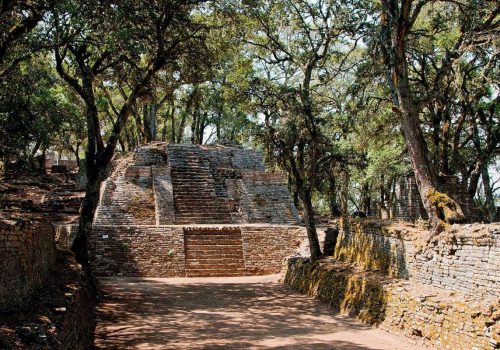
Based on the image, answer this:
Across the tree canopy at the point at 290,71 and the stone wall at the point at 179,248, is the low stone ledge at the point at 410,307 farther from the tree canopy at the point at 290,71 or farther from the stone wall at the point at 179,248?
the stone wall at the point at 179,248

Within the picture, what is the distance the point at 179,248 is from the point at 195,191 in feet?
17.1

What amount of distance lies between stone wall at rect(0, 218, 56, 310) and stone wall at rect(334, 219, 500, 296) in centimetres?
593

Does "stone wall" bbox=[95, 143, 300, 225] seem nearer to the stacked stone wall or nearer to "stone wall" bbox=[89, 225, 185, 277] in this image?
"stone wall" bbox=[89, 225, 185, 277]

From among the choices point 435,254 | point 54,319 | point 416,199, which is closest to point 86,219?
point 54,319

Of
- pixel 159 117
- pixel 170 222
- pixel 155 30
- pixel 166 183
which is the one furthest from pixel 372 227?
pixel 159 117

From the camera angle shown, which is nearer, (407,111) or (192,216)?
(407,111)

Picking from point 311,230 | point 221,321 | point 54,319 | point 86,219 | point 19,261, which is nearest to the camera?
point 54,319

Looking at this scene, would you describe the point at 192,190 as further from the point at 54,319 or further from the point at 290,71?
the point at 54,319

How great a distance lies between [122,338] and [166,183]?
1225 cm

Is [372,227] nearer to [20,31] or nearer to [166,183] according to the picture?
[20,31]

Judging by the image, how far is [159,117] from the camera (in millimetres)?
35375

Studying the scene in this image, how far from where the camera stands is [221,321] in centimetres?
920

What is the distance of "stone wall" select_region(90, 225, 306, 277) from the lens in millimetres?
14758

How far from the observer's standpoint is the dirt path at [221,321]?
24.8 ft
